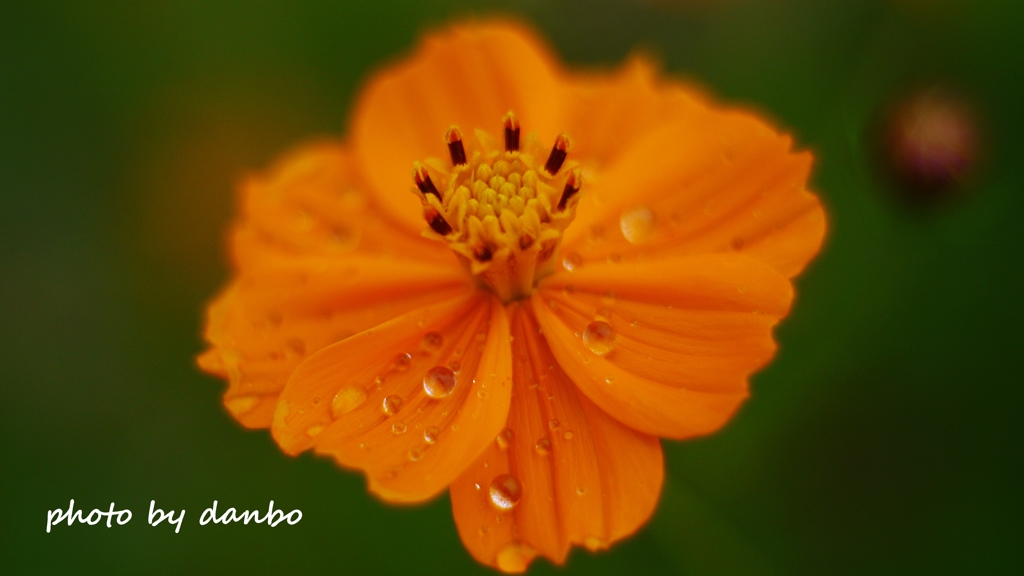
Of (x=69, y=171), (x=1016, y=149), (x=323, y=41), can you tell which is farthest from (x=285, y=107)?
(x=1016, y=149)

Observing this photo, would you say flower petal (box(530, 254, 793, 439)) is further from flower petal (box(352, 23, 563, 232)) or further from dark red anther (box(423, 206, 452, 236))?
flower petal (box(352, 23, 563, 232))

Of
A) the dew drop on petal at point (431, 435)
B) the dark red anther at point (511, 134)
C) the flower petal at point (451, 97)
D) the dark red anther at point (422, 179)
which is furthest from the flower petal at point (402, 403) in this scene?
the flower petal at point (451, 97)

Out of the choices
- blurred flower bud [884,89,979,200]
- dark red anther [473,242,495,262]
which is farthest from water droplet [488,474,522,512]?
blurred flower bud [884,89,979,200]

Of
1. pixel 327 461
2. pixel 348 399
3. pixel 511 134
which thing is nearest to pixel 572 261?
pixel 511 134

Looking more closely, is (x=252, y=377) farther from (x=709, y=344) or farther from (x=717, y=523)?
(x=717, y=523)

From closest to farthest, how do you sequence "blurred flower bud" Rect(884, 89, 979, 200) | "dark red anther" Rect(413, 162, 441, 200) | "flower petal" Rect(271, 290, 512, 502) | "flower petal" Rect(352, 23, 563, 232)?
1. "flower petal" Rect(271, 290, 512, 502)
2. "dark red anther" Rect(413, 162, 441, 200)
3. "flower petal" Rect(352, 23, 563, 232)
4. "blurred flower bud" Rect(884, 89, 979, 200)

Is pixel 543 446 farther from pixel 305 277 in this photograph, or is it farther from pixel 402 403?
pixel 305 277

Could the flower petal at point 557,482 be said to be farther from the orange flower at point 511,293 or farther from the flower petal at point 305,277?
the flower petal at point 305,277
